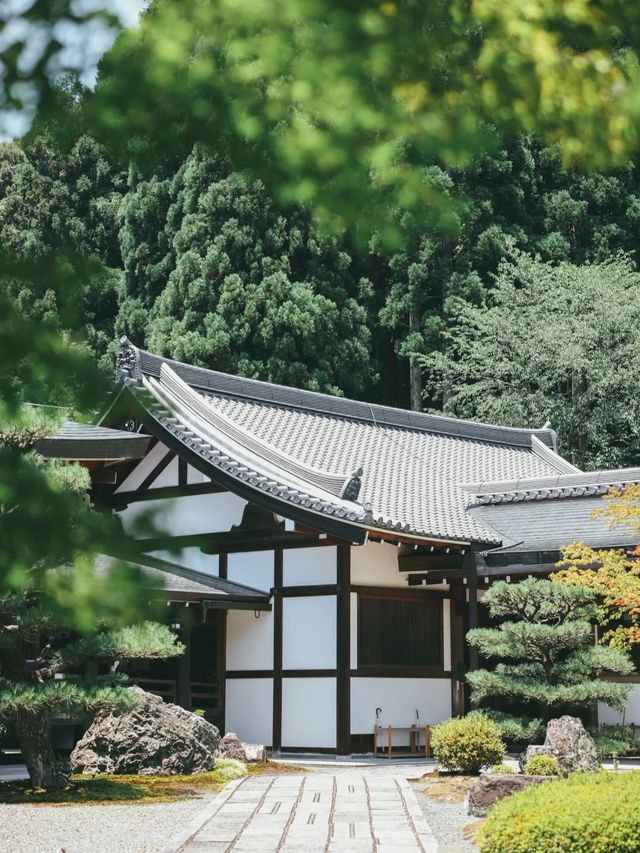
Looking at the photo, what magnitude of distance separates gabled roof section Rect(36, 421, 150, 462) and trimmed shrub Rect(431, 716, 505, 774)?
222 inches

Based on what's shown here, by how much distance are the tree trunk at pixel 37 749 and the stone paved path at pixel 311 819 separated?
1.76 m

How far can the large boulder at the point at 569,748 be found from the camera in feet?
38.5

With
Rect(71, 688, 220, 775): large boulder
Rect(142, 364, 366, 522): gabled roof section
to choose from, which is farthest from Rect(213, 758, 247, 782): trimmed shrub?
Rect(142, 364, 366, 522): gabled roof section

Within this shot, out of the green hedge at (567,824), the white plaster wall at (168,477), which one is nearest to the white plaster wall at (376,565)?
the white plaster wall at (168,477)

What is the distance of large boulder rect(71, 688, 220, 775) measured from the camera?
12.7 meters

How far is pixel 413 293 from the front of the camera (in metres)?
31.0

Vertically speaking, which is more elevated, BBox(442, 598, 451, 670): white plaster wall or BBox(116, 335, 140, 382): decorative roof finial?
BBox(116, 335, 140, 382): decorative roof finial

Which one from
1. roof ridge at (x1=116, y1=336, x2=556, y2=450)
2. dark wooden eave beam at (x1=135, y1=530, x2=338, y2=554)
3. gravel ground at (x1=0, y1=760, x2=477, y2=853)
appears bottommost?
gravel ground at (x1=0, y1=760, x2=477, y2=853)

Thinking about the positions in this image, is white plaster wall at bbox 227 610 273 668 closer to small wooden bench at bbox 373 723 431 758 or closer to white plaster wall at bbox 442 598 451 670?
small wooden bench at bbox 373 723 431 758

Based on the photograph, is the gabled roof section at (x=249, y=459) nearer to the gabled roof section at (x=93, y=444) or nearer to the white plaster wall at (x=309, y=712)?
the gabled roof section at (x=93, y=444)

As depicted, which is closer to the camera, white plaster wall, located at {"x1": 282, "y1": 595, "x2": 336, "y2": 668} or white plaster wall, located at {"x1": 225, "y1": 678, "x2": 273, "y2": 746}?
white plaster wall, located at {"x1": 282, "y1": 595, "x2": 336, "y2": 668}

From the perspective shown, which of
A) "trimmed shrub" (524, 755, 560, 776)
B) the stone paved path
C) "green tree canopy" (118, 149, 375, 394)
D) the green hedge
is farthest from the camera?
"green tree canopy" (118, 149, 375, 394)

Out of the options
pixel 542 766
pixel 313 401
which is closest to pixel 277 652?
pixel 542 766

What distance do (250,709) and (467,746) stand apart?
460 centimetres
